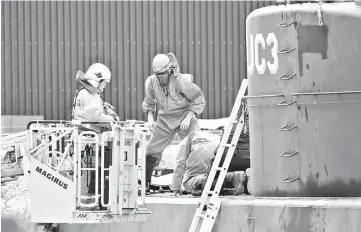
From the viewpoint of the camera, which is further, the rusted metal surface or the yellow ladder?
the yellow ladder

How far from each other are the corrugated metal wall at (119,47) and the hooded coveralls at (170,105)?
45.5ft

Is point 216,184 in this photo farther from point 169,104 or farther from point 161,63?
point 169,104

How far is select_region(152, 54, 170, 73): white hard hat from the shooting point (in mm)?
15641

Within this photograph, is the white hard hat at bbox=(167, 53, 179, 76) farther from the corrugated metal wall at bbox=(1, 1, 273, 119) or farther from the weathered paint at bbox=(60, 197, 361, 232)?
the corrugated metal wall at bbox=(1, 1, 273, 119)

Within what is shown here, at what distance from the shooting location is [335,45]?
1230cm

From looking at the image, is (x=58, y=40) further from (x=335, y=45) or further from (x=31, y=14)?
(x=335, y=45)

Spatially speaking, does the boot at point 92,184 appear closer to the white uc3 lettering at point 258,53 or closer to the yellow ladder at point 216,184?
the yellow ladder at point 216,184

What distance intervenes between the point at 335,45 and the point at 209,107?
715 inches

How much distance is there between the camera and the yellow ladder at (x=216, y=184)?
42.2ft

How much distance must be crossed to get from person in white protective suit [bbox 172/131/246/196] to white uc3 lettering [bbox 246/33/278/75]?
1.34 m

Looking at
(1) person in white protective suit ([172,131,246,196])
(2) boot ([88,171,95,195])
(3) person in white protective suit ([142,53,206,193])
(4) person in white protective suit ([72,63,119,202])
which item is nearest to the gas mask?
(3) person in white protective suit ([142,53,206,193])

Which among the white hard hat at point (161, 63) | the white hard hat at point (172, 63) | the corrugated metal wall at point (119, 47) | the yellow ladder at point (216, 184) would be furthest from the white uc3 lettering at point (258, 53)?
the corrugated metal wall at point (119, 47)

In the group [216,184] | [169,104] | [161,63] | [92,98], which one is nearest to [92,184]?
[216,184]

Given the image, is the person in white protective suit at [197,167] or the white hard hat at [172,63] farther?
the white hard hat at [172,63]
